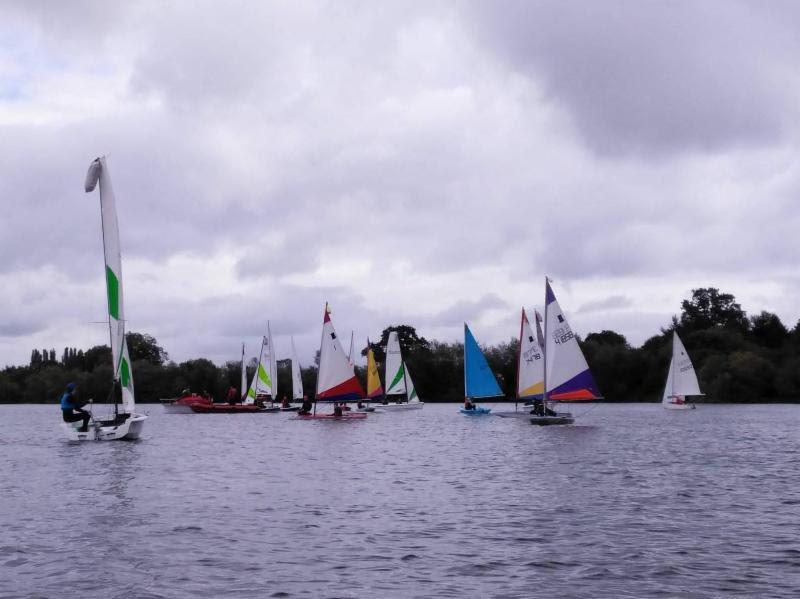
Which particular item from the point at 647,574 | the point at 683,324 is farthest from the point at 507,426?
the point at 683,324

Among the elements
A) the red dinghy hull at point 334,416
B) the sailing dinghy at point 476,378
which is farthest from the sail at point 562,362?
the sailing dinghy at point 476,378

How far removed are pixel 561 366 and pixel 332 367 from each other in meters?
15.7

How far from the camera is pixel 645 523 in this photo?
19.2 meters

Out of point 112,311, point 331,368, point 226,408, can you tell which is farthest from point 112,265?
point 226,408

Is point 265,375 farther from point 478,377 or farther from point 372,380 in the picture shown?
point 478,377

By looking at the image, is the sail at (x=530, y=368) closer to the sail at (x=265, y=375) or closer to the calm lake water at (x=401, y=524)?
the calm lake water at (x=401, y=524)

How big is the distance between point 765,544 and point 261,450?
2663 cm

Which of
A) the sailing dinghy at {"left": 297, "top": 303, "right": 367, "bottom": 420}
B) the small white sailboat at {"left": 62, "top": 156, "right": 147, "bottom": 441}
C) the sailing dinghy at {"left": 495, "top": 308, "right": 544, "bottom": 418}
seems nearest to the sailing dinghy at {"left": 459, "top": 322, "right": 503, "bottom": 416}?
the sailing dinghy at {"left": 495, "top": 308, "right": 544, "bottom": 418}

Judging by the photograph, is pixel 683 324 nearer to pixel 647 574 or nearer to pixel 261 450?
pixel 261 450

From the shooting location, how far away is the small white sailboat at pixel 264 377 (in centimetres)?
8994

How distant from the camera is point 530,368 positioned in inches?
2259

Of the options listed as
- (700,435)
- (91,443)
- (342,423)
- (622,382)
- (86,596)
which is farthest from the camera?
(622,382)

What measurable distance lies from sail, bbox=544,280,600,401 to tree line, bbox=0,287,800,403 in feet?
217

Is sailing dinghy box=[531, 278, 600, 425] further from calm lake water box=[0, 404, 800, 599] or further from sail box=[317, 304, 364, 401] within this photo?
sail box=[317, 304, 364, 401]
